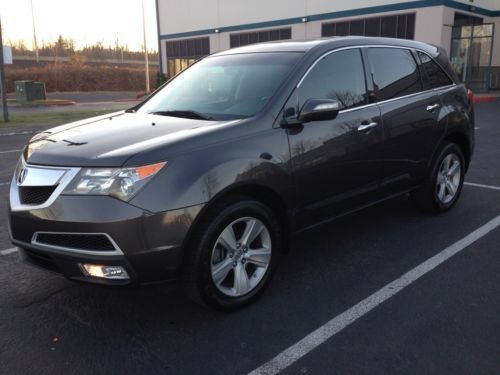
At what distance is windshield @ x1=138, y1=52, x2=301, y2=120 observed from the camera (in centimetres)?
379

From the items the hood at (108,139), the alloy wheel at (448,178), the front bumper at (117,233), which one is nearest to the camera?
the front bumper at (117,233)

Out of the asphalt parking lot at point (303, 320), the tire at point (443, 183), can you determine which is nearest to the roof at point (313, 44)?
the tire at point (443, 183)

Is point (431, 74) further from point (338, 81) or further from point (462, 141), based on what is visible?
point (338, 81)

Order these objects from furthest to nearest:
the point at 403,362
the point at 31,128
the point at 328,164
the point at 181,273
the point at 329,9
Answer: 1. the point at 329,9
2. the point at 31,128
3. the point at 328,164
4. the point at 181,273
5. the point at 403,362

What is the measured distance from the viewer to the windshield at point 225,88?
12.4 ft

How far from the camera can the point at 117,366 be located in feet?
9.33

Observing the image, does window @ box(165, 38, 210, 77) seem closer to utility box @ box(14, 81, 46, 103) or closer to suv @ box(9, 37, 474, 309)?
utility box @ box(14, 81, 46, 103)

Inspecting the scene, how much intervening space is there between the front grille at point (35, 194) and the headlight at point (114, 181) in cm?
19

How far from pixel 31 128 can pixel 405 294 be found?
14.1 metres

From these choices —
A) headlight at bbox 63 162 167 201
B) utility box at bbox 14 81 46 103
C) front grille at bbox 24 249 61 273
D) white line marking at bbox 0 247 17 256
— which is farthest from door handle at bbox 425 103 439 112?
utility box at bbox 14 81 46 103

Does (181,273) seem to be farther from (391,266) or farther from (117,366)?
(391,266)

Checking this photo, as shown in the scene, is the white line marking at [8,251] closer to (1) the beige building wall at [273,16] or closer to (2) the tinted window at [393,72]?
(2) the tinted window at [393,72]

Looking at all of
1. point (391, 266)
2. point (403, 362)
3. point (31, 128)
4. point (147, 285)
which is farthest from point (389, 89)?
point (31, 128)

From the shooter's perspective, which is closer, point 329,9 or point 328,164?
point 328,164
